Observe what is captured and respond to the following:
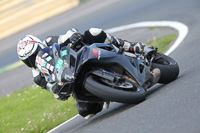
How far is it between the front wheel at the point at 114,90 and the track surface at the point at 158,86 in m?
0.13

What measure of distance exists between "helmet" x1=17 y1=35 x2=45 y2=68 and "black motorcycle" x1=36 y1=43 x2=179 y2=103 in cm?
21

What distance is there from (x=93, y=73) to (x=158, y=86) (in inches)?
76.6

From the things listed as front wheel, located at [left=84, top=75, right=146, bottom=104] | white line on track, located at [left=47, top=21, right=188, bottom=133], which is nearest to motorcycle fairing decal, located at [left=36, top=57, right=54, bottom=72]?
front wheel, located at [left=84, top=75, right=146, bottom=104]

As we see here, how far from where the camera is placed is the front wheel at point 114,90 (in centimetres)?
521

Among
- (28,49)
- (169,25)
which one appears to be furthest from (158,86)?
(169,25)

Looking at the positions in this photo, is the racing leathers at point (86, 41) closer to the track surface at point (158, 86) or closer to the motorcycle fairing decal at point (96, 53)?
the track surface at point (158, 86)

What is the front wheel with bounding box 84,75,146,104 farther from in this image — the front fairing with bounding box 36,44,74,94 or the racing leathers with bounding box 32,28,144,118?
the racing leathers with bounding box 32,28,144,118

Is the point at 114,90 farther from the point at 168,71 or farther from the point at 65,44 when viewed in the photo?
the point at 168,71

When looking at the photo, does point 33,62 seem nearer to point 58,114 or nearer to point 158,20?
point 58,114

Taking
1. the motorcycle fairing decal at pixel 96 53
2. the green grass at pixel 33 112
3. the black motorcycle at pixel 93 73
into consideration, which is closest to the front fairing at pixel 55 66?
Result: the black motorcycle at pixel 93 73

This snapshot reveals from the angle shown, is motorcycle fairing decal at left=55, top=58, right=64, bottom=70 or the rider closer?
motorcycle fairing decal at left=55, top=58, right=64, bottom=70

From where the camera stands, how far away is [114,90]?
207 inches

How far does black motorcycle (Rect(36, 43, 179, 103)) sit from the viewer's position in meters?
5.30

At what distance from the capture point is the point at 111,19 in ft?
52.5
